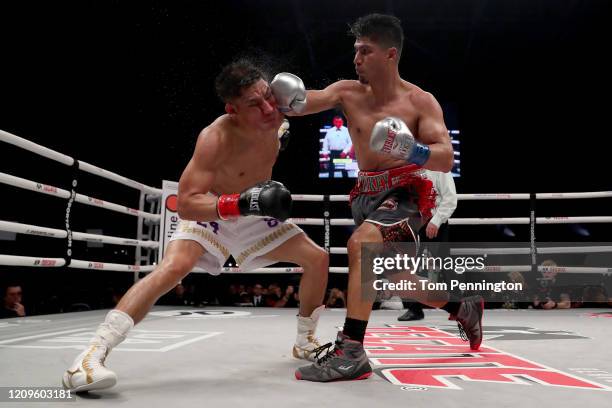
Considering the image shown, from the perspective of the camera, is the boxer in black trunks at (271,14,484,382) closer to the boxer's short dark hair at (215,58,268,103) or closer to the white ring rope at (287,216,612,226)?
the boxer's short dark hair at (215,58,268,103)

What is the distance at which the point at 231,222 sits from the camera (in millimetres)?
2033

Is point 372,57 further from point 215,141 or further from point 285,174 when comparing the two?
point 285,174

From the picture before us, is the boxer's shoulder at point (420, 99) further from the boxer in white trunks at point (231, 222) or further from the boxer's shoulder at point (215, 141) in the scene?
the boxer's shoulder at point (215, 141)

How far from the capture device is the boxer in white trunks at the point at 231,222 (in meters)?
1.56

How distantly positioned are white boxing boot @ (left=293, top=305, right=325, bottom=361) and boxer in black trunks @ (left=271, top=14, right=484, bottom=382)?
0.07 metres

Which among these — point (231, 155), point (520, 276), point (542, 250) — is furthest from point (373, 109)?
point (520, 276)

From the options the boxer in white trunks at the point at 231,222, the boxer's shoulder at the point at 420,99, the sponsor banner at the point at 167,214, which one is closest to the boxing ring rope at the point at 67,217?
the sponsor banner at the point at 167,214

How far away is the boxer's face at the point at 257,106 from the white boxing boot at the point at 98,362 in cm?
79

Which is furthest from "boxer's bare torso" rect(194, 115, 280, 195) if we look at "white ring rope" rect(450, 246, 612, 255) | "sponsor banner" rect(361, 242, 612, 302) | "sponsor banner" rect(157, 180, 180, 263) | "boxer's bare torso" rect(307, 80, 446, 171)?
"white ring rope" rect(450, 246, 612, 255)

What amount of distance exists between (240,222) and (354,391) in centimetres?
83

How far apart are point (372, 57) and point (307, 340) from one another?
1.11 metres

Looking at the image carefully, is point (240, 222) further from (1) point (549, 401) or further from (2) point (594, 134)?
(2) point (594, 134)

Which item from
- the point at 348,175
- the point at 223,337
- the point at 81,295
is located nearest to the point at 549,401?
the point at 223,337

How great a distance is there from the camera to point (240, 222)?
6.72 ft
